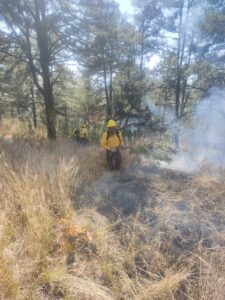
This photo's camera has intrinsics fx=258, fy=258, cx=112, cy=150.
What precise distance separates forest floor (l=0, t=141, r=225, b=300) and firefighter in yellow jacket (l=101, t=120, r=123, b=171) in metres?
1.20

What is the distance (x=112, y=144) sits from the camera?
5.44 m

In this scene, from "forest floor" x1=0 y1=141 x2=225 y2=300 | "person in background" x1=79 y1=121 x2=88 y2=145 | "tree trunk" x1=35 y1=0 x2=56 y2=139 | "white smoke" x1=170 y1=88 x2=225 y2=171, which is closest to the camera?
"forest floor" x1=0 y1=141 x2=225 y2=300

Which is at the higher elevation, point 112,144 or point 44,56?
point 44,56

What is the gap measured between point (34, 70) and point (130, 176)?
6088 millimetres

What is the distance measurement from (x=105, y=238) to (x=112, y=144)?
2840 millimetres

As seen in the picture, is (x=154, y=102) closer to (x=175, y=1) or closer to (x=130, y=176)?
(x=175, y=1)

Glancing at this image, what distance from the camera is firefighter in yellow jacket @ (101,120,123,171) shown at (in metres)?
5.43

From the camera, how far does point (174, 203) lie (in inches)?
148

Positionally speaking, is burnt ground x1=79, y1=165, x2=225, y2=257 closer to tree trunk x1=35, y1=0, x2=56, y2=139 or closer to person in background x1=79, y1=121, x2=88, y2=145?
person in background x1=79, y1=121, x2=88, y2=145

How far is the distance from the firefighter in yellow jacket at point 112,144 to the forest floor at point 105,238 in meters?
1.20

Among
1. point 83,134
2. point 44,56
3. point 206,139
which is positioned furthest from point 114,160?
point 44,56

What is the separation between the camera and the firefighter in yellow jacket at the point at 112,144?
17.8ft

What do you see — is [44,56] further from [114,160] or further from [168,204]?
[168,204]

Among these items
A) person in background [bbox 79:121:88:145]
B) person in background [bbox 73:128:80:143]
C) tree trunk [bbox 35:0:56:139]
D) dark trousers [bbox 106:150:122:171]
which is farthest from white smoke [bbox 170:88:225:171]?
tree trunk [bbox 35:0:56:139]
